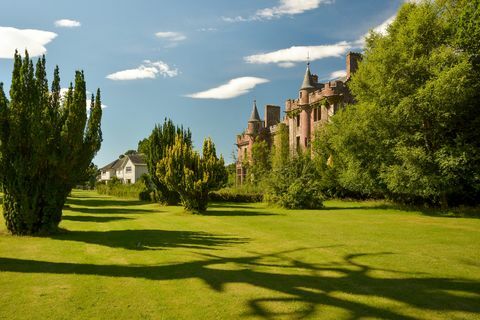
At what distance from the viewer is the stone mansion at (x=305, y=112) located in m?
39.3

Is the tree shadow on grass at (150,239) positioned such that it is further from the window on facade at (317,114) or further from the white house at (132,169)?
the white house at (132,169)

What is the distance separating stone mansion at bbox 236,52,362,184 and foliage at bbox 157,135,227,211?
16.5 m

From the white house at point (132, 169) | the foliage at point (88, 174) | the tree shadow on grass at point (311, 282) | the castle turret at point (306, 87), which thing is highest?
the castle turret at point (306, 87)

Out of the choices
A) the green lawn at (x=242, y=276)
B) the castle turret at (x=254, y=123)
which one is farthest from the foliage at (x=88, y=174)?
the castle turret at (x=254, y=123)

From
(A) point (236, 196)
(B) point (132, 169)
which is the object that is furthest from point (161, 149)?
(B) point (132, 169)

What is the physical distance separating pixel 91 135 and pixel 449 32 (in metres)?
21.3

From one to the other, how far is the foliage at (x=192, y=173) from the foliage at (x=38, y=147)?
7800 millimetres

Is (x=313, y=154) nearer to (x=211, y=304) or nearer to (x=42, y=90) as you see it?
(x=42, y=90)

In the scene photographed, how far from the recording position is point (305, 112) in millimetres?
44344

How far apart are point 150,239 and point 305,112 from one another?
34445 millimetres

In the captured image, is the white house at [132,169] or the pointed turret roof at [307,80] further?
the white house at [132,169]

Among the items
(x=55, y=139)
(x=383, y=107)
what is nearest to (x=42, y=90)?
(x=55, y=139)

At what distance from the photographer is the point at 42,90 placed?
13523 millimetres

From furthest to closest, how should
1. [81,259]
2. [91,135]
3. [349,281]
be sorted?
[91,135] → [81,259] → [349,281]
